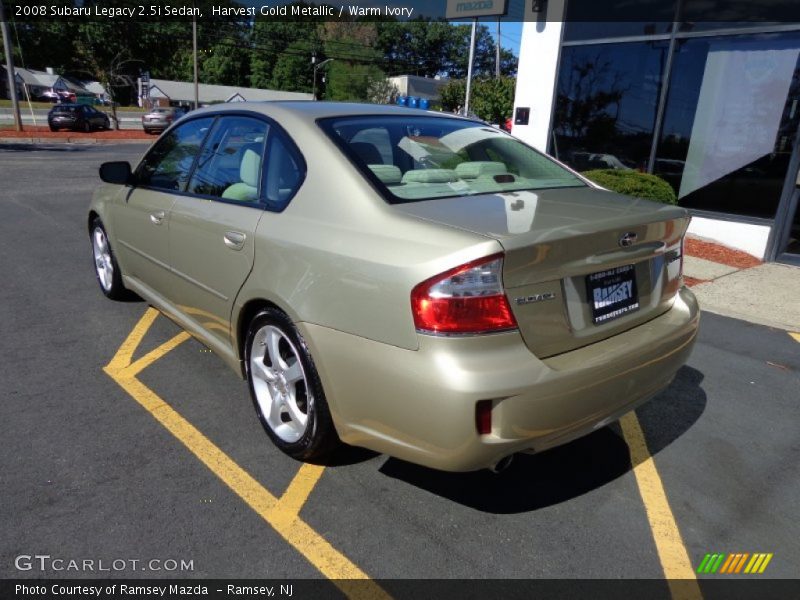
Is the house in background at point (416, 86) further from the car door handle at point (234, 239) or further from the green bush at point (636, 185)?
the car door handle at point (234, 239)

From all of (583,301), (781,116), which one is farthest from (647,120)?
(583,301)

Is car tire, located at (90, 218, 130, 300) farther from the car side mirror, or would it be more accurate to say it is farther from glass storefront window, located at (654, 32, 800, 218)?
glass storefront window, located at (654, 32, 800, 218)

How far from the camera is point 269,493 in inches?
101

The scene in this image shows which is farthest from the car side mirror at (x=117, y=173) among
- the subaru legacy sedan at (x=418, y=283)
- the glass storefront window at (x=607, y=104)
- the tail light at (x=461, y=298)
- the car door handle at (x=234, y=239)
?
the glass storefront window at (x=607, y=104)

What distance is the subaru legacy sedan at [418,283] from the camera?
201 centimetres

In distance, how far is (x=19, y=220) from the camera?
801 cm

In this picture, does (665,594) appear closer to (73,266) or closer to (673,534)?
(673,534)

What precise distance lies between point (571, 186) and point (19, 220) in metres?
7.91

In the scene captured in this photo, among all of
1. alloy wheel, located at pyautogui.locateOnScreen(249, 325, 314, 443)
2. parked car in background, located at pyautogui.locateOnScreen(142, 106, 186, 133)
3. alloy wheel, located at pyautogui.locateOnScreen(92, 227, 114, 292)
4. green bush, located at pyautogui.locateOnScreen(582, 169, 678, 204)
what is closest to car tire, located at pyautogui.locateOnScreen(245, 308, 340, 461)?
alloy wheel, located at pyautogui.locateOnScreen(249, 325, 314, 443)

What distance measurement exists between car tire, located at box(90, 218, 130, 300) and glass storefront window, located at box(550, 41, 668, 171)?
781 cm

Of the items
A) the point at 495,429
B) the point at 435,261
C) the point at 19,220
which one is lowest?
the point at 19,220

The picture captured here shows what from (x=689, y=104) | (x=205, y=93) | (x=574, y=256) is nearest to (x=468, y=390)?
(x=574, y=256)

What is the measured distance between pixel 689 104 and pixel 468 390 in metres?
8.37

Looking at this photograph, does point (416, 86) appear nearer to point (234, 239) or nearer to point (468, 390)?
point (234, 239)
